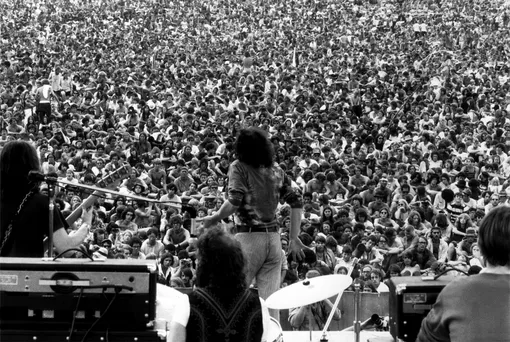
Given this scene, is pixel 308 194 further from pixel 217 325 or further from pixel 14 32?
pixel 14 32

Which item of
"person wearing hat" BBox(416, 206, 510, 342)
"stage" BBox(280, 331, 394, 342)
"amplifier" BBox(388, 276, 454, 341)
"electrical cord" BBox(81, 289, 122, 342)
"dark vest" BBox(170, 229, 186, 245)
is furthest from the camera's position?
"dark vest" BBox(170, 229, 186, 245)

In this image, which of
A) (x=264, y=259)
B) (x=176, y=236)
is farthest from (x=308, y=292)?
(x=176, y=236)

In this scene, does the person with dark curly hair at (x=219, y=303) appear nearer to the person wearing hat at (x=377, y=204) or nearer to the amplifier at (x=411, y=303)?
the amplifier at (x=411, y=303)

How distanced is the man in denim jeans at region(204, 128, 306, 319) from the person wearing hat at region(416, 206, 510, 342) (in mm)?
2478

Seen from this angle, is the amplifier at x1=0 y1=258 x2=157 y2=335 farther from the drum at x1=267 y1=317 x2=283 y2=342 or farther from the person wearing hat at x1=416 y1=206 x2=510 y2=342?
the person wearing hat at x1=416 y1=206 x2=510 y2=342

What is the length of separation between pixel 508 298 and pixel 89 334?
1.90 m

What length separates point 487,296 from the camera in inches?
145

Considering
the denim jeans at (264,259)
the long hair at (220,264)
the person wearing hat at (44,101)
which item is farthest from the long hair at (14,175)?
the person wearing hat at (44,101)

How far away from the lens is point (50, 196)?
5.11 m

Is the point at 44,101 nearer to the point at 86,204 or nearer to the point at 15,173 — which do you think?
the point at 86,204

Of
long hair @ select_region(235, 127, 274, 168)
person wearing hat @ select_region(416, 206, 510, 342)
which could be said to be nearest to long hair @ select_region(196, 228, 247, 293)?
person wearing hat @ select_region(416, 206, 510, 342)

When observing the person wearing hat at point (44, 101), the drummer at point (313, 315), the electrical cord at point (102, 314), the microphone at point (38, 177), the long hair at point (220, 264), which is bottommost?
the drummer at point (313, 315)

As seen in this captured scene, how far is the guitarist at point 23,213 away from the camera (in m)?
5.14

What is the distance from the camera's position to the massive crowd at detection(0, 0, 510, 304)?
1152 cm
